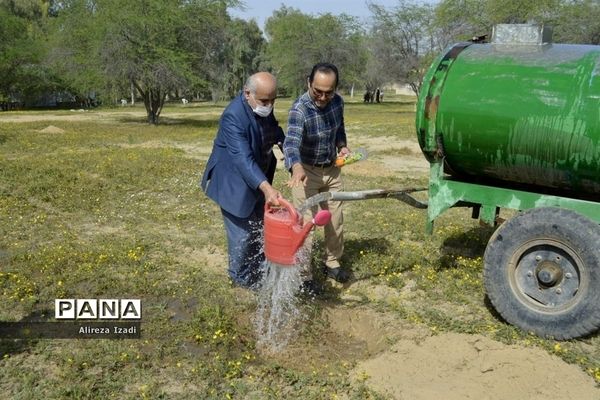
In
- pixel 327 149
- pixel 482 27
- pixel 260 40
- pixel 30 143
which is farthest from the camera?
pixel 260 40

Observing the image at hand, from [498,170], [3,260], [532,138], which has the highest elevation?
[532,138]

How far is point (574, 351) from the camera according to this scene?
3.81 metres

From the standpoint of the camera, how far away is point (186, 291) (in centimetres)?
504

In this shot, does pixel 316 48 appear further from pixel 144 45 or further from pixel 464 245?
pixel 464 245

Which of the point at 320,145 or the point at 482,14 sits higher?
the point at 482,14

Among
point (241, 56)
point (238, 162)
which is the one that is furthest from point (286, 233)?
point (241, 56)

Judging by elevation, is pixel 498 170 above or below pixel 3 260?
above

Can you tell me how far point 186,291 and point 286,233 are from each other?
167cm

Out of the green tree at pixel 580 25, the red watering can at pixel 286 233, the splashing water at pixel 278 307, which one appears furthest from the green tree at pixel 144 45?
the red watering can at pixel 286 233

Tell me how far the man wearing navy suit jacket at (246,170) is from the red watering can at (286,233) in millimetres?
187

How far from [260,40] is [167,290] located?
6841 cm

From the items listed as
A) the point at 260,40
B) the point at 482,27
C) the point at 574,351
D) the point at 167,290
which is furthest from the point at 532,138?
the point at 260,40

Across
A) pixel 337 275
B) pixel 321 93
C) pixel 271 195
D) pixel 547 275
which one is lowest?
pixel 337 275

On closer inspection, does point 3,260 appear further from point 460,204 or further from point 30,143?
point 30,143
